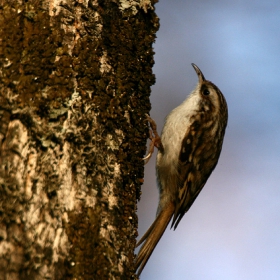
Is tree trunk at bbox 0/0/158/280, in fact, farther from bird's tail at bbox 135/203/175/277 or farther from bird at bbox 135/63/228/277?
bird at bbox 135/63/228/277

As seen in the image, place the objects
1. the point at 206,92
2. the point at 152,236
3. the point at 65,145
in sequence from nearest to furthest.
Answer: the point at 65,145
the point at 152,236
the point at 206,92

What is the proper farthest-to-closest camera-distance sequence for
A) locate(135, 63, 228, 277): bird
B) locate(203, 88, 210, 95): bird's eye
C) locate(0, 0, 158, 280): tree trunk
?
A: locate(203, 88, 210, 95): bird's eye, locate(135, 63, 228, 277): bird, locate(0, 0, 158, 280): tree trunk

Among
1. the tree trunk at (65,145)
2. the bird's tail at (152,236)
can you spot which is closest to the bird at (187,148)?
the bird's tail at (152,236)

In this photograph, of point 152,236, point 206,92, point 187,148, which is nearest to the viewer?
point 152,236

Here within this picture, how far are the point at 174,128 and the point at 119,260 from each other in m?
1.46

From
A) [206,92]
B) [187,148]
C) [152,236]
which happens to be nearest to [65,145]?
[152,236]

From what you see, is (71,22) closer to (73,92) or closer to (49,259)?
(73,92)

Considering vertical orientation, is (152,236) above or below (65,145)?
below

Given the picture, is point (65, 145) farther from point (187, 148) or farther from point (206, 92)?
point (206, 92)

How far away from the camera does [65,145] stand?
4.32 ft

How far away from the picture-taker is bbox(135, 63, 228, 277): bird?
9.04ft

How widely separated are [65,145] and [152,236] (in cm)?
133

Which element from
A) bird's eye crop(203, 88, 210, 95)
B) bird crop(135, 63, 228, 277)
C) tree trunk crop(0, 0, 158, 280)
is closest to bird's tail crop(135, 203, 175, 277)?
bird crop(135, 63, 228, 277)

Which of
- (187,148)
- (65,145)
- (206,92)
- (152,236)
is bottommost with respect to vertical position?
(152,236)
